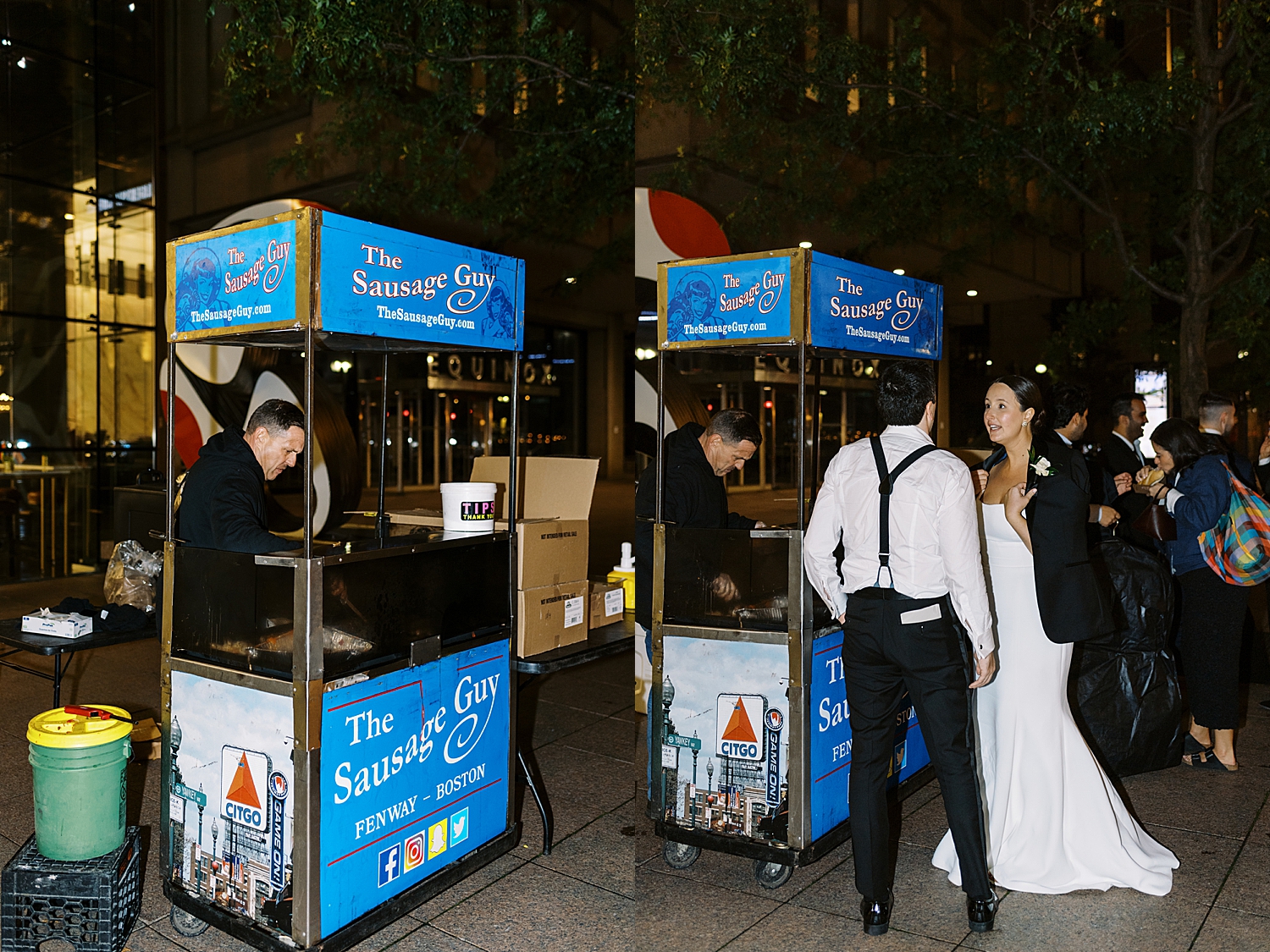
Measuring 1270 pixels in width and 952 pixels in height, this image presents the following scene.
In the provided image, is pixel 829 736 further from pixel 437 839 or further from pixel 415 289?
pixel 415 289

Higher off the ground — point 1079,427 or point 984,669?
point 1079,427

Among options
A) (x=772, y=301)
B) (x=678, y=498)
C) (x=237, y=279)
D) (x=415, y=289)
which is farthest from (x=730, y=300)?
(x=237, y=279)

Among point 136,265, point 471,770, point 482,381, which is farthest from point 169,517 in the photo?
point 482,381

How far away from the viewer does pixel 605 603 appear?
15.4 ft

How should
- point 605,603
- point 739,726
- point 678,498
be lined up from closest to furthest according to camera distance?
1. point 739,726
2. point 678,498
3. point 605,603

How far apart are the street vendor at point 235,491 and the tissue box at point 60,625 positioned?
1.33 m

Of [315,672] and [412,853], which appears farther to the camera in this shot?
[412,853]

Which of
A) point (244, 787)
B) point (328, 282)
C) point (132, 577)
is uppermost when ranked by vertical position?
point (328, 282)

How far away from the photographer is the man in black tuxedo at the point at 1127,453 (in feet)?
20.9

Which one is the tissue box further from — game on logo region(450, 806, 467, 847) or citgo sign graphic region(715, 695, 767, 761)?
citgo sign graphic region(715, 695, 767, 761)

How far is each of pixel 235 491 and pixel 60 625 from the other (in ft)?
5.47

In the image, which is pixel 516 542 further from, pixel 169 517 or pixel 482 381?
pixel 482 381

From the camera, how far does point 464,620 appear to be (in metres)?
3.58


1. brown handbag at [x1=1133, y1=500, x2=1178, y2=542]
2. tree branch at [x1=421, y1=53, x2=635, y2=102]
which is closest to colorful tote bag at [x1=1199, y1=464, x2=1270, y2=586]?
brown handbag at [x1=1133, y1=500, x2=1178, y2=542]
